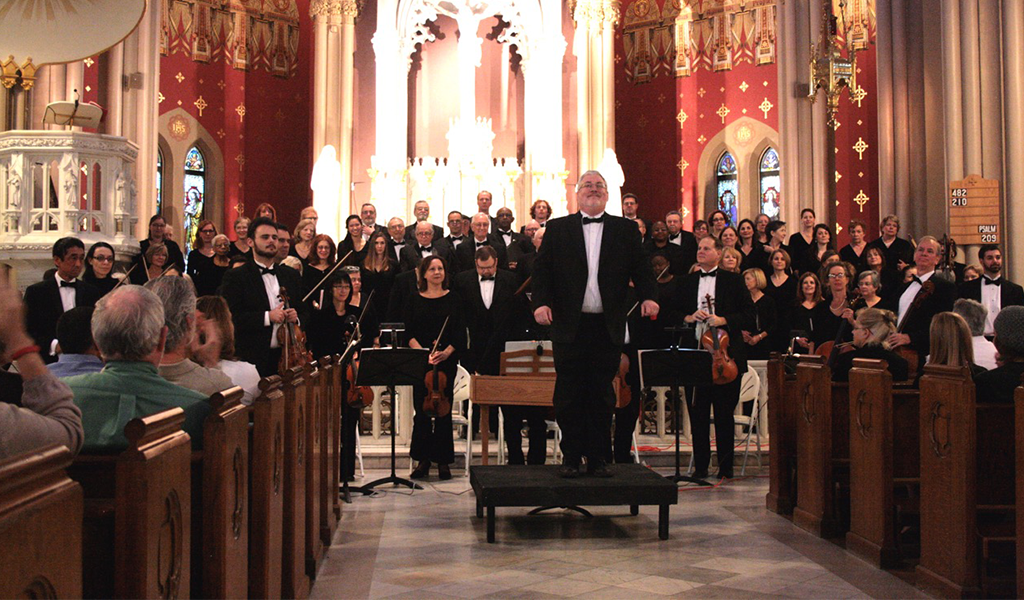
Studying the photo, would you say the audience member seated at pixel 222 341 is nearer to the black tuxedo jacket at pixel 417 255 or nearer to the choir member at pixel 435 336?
the choir member at pixel 435 336

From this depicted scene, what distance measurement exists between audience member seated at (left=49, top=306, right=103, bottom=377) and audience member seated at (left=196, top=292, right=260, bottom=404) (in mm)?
736

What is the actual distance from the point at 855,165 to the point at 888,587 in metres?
9.79

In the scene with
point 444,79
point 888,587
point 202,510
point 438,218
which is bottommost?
point 888,587

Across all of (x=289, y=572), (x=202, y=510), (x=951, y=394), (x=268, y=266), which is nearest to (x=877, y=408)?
(x=951, y=394)

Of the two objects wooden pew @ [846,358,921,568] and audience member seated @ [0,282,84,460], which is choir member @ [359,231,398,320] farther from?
audience member seated @ [0,282,84,460]

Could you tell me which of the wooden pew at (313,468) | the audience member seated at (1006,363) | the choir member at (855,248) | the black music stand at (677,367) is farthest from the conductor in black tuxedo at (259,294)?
the choir member at (855,248)

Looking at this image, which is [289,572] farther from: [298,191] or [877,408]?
[298,191]

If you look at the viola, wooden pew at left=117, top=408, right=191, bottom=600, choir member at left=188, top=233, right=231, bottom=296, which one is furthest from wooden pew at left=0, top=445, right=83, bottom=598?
choir member at left=188, top=233, right=231, bottom=296

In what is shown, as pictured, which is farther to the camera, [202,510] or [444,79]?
[444,79]

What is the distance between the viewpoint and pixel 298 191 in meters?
14.8

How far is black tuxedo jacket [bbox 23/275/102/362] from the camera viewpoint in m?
6.34

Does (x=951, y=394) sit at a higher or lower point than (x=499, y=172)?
lower

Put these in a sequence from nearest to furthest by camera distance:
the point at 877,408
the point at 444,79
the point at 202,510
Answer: the point at 202,510 → the point at 877,408 → the point at 444,79

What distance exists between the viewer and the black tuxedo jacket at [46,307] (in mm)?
6344
